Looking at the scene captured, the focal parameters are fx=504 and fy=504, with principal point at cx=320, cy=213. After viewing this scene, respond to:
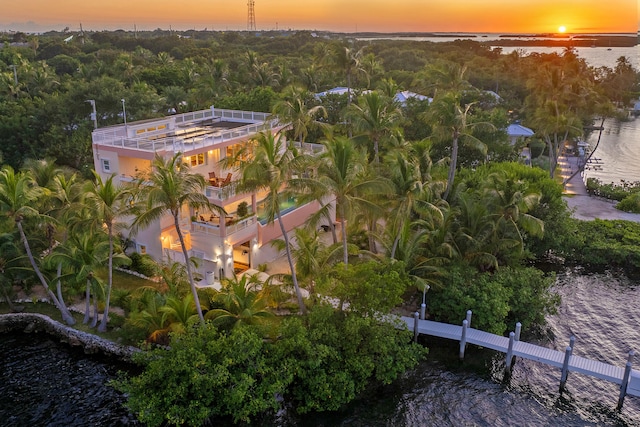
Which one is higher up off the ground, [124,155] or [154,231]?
[124,155]

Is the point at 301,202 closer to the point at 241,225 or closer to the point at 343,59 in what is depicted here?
the point at 241,225

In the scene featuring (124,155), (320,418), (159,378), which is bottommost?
(320,418)

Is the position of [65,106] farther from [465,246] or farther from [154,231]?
[465,246]

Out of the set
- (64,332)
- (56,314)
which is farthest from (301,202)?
(56,314)

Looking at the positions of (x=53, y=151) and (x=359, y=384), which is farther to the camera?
(x=53, y=151)

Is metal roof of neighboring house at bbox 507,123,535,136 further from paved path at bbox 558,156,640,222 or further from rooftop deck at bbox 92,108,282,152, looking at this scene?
rooftop deck at bbox 92,108,282,152

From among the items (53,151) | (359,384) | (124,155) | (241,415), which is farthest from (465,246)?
(53,151)

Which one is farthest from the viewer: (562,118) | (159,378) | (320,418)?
(562,118)

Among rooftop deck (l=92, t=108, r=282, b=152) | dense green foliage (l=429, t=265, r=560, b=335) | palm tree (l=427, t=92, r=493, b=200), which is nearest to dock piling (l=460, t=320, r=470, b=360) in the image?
dense green foliage (l=429, t=265, r=560, b=335)
